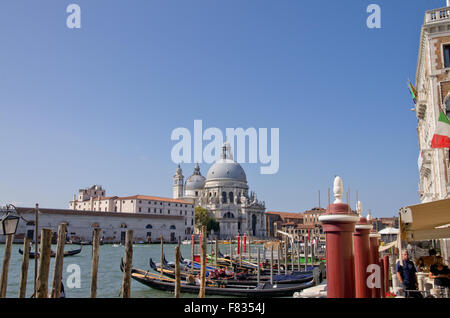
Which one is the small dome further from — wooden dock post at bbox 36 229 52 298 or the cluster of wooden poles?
wooden dock post at bbox 36 229 52 298

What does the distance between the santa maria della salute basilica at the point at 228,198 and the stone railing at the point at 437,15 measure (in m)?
57.0

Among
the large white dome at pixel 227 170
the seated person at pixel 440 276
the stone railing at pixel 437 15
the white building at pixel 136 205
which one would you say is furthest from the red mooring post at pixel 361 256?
the large white dome at pixel 227 170

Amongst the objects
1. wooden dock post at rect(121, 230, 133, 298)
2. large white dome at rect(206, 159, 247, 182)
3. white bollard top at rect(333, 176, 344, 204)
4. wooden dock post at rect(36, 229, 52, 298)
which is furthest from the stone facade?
white bollard top at rect(333, 176, 344, 204)

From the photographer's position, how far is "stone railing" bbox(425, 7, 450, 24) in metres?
10.9

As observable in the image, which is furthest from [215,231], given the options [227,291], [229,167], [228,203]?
[227,291]

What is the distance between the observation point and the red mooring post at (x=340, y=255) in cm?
260

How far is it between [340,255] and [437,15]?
10591 mm

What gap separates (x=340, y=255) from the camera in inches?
103

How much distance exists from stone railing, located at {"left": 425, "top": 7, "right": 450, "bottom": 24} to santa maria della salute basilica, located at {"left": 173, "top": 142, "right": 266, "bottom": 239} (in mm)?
56961

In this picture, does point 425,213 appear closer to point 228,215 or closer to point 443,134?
point 443,134

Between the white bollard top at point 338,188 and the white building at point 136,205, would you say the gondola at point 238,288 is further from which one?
the white building at point 136,205

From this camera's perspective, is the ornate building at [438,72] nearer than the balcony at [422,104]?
Yes

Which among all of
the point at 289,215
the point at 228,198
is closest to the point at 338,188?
the point at 228,198
